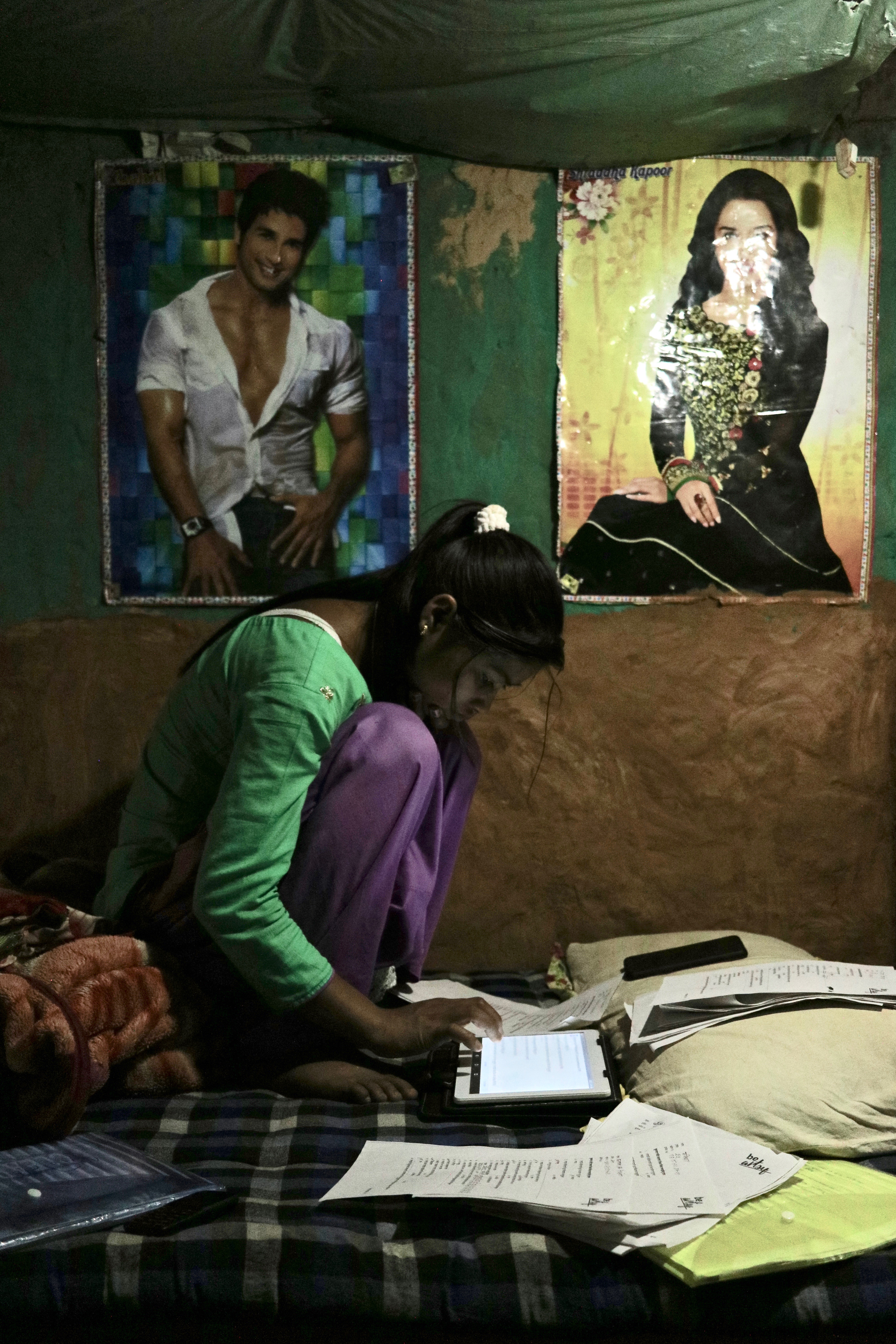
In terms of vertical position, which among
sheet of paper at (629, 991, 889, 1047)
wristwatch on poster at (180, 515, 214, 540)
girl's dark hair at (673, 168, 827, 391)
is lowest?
sheet of paper at (629, 991, 889, 1047)

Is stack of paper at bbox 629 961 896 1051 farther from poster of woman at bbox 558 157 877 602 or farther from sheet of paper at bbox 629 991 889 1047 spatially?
poster of woman at bbox 558 157 877 602

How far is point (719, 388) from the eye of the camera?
94.7 inches

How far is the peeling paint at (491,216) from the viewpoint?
2367 mm

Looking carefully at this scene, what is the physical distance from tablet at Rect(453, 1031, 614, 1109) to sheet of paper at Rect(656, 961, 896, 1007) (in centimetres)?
16

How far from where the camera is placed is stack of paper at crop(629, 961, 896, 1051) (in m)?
1.63

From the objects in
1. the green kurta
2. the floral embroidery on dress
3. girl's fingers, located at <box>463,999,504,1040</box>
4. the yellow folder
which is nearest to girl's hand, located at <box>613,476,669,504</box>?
the floral embroidery on dress

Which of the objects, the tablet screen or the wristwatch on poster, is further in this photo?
the wristwatch on poster

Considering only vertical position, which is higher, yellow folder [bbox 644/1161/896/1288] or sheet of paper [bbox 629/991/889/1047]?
sheet of paper [bbox 629/991/889/1047]

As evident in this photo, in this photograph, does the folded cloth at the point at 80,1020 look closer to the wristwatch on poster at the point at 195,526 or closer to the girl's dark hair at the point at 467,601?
the girl's dark hair at the point at 467,601

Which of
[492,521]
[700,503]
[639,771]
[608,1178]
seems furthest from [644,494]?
[608,1178]

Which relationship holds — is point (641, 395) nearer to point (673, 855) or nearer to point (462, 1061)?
point (673, 855)

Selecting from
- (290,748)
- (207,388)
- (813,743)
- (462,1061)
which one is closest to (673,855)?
(813,743)

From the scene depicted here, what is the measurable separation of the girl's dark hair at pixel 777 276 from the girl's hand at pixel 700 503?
27cm

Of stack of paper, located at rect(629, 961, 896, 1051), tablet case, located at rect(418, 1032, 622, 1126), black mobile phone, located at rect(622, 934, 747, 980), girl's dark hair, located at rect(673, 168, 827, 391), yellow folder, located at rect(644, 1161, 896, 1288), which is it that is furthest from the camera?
girl's dark hair, located at rect(673, 168, 827, 391)
